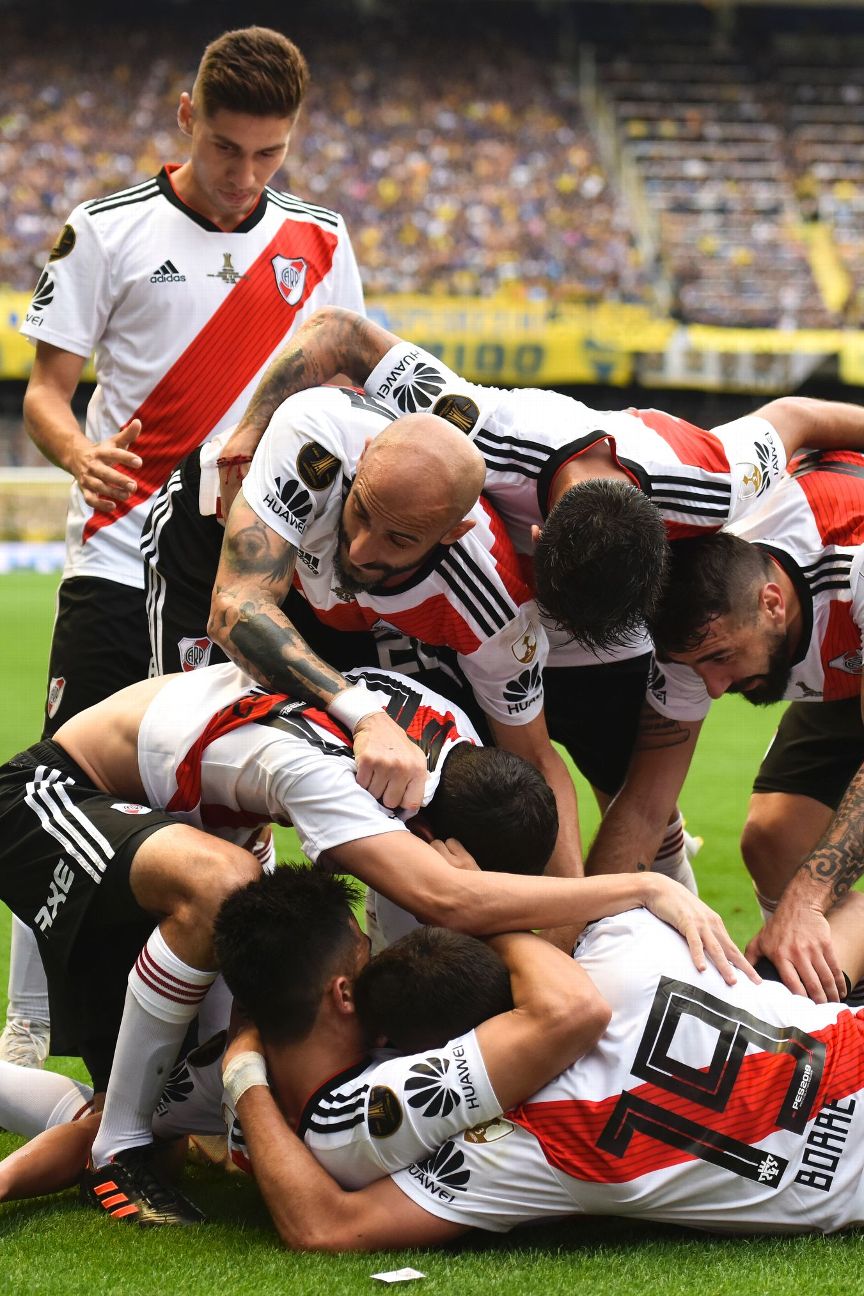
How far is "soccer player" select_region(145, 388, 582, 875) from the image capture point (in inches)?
138

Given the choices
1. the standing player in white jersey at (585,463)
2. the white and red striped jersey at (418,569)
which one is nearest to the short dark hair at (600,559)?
the standing player in white jersey at (585,463)

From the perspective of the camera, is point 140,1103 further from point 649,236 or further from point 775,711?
point 649,236

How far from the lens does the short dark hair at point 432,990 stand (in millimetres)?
3023

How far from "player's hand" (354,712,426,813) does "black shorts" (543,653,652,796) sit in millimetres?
1418

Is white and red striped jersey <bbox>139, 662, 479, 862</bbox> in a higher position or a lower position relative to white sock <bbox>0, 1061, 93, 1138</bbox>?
higher

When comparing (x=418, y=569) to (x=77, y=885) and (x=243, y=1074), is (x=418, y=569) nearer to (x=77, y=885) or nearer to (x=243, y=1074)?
(x=77, y=885)

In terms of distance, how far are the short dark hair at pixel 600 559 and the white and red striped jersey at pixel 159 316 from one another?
5.99 ft

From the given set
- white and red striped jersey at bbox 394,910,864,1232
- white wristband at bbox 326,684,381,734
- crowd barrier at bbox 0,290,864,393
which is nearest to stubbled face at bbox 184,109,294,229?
white wristband at bbox 326,684,381,734

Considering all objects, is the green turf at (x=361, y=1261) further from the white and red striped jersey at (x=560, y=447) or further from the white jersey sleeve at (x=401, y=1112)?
the white and red striped jersey at (x=560, y=447)

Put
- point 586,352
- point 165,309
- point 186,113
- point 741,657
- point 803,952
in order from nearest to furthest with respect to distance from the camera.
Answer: point 803,952 < point 741,657 < point 186,113 < point 165,309 < point 586,352

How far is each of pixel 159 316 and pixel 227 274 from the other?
268 mm

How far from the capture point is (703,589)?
3.86 meters

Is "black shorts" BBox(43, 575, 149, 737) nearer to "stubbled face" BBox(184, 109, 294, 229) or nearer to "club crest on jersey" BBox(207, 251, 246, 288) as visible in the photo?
"club crest on jersey" BBox(207, 251, 246, 288)

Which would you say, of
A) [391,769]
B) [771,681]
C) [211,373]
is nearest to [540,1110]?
[391,769]
